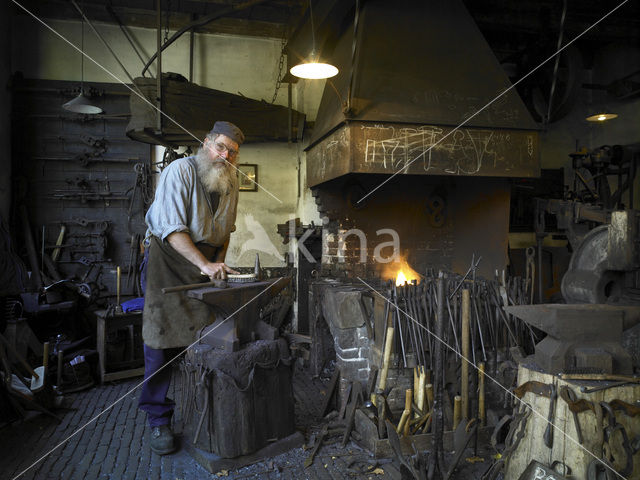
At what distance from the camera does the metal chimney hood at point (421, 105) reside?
367 cm

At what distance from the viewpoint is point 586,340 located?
2.06m

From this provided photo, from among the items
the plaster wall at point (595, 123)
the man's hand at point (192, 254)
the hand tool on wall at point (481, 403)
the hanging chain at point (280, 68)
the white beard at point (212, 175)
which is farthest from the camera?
the plaster wall at point (595, 123)

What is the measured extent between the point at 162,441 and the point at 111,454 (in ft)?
1.15

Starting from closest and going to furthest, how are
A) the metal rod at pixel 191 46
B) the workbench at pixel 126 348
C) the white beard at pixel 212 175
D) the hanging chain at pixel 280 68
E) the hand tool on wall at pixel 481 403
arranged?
the white beard at pixel 212 175, the hand tool on wall at pixel 481 403, the workbench at pixel 126 348, the metal rod at pixel 191 46, the hanging chain at pixel 280 68

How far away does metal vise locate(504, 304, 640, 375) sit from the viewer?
200 cm

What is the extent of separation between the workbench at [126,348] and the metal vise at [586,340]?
3.71m

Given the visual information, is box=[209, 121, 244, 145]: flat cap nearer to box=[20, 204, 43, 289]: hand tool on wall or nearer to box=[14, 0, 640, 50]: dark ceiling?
box=[14, 0, 640, 50]: dark ceiling

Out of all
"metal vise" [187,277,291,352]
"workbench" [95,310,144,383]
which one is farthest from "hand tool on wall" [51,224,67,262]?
"metal vise" [187,277,291,352]

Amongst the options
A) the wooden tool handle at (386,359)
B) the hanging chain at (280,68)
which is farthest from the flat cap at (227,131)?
the hanging chain at (280,68)

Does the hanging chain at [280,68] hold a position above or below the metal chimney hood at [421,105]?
above

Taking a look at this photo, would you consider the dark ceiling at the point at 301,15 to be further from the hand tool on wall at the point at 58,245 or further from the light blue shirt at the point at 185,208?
the light blue shirt at the point at 185,208

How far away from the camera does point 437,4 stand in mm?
4492

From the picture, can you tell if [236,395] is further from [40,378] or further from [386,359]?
[40,378]

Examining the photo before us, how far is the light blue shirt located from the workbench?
6.26ft
